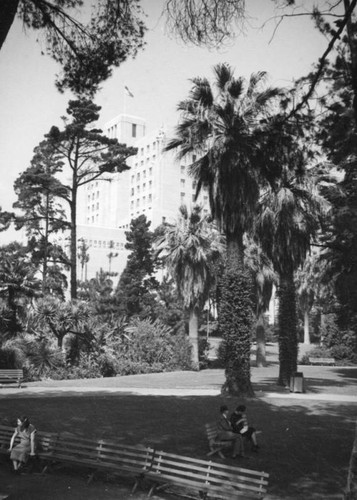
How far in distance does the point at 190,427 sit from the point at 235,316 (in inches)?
267

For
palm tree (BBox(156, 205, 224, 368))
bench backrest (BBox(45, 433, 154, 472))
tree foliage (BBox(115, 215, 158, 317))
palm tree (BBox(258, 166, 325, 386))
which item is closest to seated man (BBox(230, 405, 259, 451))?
bench backrest (BBox(45, 433, 154, 472))

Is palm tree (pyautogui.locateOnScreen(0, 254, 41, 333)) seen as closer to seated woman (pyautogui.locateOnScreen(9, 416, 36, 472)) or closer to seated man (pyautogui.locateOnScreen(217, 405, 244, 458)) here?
seated woman (pyautogui.locateOnScreen(9, 416, 36, 472))

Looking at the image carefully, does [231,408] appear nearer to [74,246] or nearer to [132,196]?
[74,246]

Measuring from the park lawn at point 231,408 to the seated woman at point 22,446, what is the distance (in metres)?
0.80

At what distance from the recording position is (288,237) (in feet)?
79.5

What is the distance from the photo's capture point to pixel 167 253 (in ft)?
125

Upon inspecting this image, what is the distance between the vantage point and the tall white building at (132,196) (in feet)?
418

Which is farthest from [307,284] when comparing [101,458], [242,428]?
[101,458]

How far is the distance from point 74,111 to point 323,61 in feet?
90.6

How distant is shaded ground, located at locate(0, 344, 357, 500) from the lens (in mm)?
9477

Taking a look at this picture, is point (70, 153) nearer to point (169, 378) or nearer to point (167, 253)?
point (167, 253)

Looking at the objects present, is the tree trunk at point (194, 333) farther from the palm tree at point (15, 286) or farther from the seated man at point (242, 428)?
the seated man at point (242, 428)

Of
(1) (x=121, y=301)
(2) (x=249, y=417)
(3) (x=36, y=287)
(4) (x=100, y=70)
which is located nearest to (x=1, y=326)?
(3) (x=36, y=287)

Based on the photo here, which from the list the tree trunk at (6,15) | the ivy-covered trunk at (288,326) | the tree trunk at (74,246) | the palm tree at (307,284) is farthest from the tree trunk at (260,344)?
the tree trunk at (6,15)
